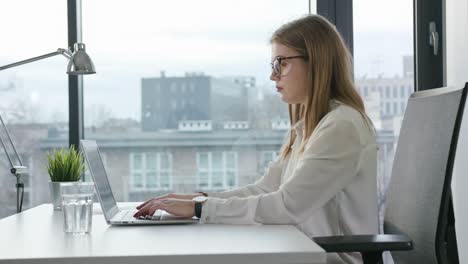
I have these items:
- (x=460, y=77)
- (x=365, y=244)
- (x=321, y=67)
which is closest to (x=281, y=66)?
(x=321, y=67)

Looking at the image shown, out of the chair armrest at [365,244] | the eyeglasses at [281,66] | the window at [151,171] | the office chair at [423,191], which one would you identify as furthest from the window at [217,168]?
the chair armrest at [365,244]

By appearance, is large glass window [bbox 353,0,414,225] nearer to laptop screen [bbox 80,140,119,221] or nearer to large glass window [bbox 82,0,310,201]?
large glass window [bbox 82,0,310,201]

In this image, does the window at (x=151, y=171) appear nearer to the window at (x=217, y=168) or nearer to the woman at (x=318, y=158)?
the window at (x=217, y=168)

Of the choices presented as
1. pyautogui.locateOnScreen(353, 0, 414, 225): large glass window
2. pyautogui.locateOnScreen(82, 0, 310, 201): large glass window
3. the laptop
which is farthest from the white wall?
the laptop

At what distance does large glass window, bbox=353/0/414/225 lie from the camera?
3184 mm

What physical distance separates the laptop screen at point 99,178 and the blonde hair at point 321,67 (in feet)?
1.77

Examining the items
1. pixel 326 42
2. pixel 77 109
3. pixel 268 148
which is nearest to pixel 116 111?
pixel 77 109

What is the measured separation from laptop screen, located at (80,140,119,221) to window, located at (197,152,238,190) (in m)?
0.99

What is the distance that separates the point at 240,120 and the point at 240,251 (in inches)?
74.0

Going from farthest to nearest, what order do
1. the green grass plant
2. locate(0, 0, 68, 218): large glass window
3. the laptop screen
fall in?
locate(0, 0, 68, 218): large glass window → the green grass plant → the laptop screen

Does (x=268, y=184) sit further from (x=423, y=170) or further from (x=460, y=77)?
(x=460, y=77)

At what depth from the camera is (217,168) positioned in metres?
3.19

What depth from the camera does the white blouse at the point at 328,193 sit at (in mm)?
1758

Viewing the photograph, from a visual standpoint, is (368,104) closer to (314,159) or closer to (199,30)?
(199,30)
